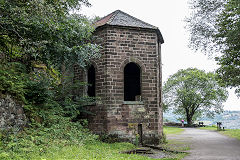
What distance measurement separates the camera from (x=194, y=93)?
1583 inches

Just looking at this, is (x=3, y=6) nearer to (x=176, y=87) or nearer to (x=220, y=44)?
(x=220, y=44)

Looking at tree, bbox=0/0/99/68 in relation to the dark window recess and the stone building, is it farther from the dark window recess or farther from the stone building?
the dark window recess

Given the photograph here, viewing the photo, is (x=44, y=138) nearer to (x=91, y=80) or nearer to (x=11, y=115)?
(x=11, y=115)

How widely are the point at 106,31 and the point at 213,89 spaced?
29661 mm

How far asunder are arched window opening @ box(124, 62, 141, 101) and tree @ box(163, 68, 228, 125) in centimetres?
2381

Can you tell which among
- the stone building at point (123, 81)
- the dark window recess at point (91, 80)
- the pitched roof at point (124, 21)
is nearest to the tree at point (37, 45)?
the stone building at point (123, 81)

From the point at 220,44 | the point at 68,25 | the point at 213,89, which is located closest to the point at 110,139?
the point at 68,25

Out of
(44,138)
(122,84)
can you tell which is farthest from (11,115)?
(122,84)

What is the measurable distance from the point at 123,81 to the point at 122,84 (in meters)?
0.18

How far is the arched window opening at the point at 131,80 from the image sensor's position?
17.3m

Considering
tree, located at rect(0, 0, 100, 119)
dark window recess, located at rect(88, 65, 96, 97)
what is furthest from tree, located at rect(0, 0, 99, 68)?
dark window recess, located at rect(88, 65, 96, 97)

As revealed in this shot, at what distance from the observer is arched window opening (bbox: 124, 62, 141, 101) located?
1727 centimetres

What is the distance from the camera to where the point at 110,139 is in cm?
1333

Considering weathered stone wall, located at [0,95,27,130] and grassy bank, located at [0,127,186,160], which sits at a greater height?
weathered stone wall, located at [0,95,27,130]
